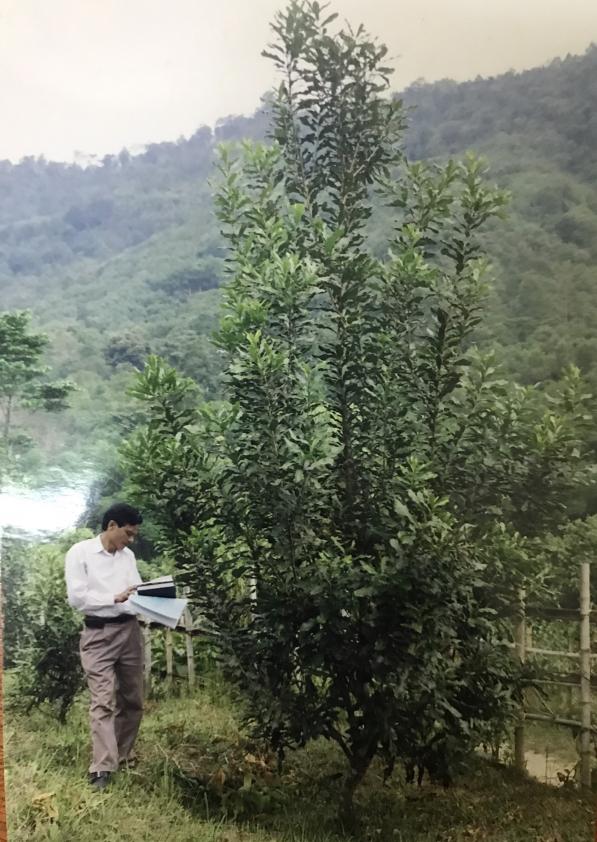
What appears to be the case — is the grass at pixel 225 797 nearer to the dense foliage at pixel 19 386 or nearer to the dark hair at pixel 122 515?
the dark hair at pixel 122 515

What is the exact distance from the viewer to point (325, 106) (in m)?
2.11

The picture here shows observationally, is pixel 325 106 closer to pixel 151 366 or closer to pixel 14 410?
pixel 151 366

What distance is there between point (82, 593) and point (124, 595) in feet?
0.33

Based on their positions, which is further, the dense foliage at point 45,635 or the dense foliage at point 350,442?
the dense foliage at point 45,635

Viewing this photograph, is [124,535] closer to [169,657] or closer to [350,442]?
[169,657]

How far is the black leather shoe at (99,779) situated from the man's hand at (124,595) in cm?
39

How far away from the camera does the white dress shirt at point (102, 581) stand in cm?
210

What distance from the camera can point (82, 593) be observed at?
2.11m

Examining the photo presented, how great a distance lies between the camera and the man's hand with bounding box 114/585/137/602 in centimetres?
211

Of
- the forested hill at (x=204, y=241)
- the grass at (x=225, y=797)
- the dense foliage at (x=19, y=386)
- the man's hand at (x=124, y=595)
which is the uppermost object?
the forested hill at (x=204, y=241)

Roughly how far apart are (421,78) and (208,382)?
886 millimetres

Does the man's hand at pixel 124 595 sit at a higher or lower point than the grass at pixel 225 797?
higher

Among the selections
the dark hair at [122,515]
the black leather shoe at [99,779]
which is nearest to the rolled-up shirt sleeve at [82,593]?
the dark hair at [122,515]

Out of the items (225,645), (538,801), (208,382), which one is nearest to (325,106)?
(208,382)
